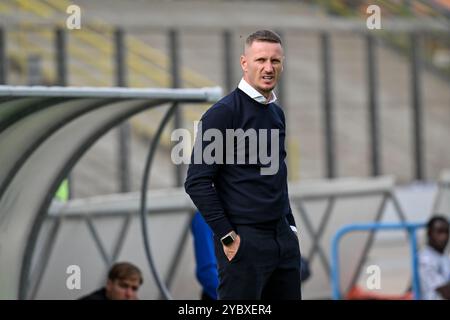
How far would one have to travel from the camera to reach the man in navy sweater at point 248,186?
17.7 ft

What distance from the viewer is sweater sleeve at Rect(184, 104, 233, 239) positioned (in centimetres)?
538

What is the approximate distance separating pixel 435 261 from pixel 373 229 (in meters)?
0.80

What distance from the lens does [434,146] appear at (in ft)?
67.8

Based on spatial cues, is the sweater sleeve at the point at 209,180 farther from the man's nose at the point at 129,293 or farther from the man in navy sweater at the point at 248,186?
the man's nose at the point at 129,293

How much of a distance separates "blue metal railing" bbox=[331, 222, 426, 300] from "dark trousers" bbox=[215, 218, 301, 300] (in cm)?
461

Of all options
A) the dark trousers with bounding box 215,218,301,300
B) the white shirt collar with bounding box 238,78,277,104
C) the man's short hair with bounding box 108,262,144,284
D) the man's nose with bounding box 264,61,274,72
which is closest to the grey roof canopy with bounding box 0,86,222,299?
the man's short hair with bounding box 108,262,144,284

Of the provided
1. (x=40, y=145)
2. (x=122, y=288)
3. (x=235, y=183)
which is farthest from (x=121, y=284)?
(x=235, y=183)

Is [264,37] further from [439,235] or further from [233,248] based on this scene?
[439,235]

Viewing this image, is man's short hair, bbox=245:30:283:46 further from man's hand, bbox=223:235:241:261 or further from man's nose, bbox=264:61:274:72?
man's hand, bbox=223:235:241:261

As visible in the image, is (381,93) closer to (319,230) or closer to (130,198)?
(319,230)

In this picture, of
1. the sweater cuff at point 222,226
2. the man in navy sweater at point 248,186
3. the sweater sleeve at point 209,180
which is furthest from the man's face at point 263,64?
the sweater cuff at point 222,226

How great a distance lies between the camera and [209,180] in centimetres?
543

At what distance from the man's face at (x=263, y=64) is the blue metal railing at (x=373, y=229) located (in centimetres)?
479

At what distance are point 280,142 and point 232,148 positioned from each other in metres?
0.25
